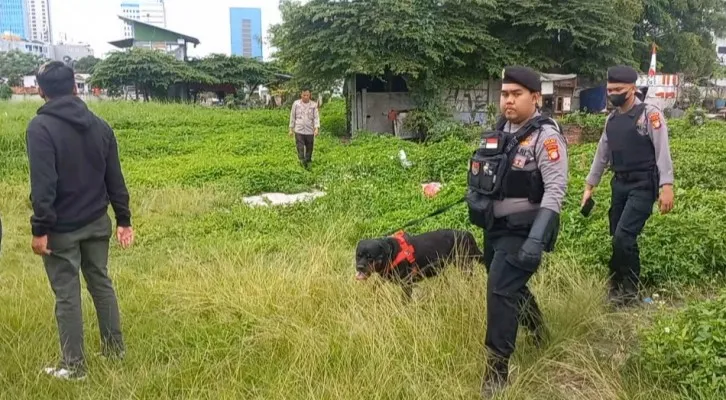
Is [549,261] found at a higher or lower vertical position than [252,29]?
lower

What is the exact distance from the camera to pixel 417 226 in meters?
6.09

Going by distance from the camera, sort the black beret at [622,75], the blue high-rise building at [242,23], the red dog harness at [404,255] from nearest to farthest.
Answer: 1. the black beret at [622,75]
2. the red dog harness at [404,255]
3. the blue high-rise building at [242,23]

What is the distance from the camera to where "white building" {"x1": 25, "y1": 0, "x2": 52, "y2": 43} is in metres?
103

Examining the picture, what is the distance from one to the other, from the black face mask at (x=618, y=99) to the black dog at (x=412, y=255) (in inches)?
54.8

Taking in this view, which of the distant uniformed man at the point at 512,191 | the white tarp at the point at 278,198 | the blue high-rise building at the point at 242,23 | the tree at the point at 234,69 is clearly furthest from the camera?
the blue high-rise building at the point at 242,23

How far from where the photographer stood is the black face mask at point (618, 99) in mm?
4070

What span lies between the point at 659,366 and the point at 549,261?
74.3 inches

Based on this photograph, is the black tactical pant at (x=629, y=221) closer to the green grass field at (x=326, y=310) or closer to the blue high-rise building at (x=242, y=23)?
the green grass field at (x=326, y=310)

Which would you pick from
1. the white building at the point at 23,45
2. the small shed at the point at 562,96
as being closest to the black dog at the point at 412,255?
the small shed at the point at 562,96

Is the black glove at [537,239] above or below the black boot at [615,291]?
above

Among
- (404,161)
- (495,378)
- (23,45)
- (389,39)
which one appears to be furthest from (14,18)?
(495,378)

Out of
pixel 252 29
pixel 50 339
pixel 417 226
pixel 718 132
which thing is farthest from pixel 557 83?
pixel 252 29

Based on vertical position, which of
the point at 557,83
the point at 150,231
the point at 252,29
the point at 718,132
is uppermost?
the point at 252,29

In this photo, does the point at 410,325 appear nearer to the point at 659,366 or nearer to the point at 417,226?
the point at 659,366
